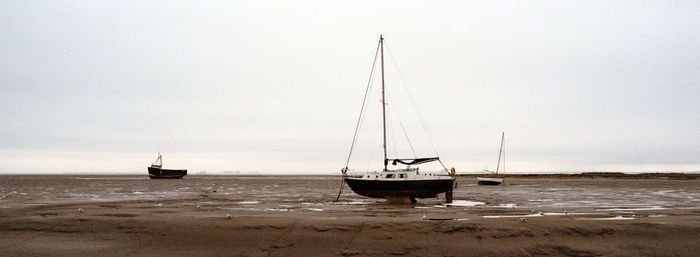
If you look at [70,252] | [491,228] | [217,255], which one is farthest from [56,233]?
[491,228]

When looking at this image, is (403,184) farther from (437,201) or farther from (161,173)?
Answer: (161,173)

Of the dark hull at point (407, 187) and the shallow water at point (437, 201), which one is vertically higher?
the dark hull at point (407, 187)

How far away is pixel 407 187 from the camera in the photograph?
29.1 meters

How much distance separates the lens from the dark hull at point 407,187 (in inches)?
1143

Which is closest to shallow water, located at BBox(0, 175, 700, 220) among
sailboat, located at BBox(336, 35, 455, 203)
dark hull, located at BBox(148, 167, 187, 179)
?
sailboat, located at BBox(336, 35, 455, 203)

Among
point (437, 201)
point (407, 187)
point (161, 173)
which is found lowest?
point (437, 201)

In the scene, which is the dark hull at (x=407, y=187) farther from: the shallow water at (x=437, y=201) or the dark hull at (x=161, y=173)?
the dark hull at (x=161, y=173)

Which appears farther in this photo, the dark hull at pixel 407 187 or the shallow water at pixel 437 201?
the dark hull at pixel 407 187

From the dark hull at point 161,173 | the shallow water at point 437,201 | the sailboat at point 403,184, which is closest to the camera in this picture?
the shallow water at point 437,201

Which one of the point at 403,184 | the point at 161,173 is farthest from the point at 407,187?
the point at 161,173

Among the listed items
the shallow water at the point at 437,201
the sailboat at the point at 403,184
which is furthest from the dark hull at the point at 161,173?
the sailboat at the point at 403,184

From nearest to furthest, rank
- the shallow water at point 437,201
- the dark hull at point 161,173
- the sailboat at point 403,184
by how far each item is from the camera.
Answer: the shallow water at point 437,201
the sailboat at point 403,184
the dark hull at point 161,173

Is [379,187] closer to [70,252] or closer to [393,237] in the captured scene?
[393,237]

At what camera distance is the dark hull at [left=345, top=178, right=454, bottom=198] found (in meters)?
29.0
